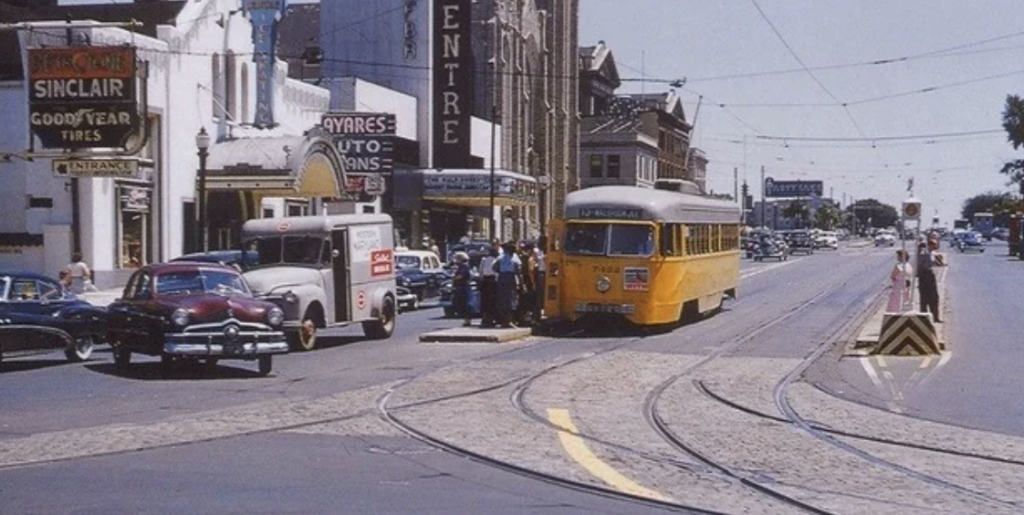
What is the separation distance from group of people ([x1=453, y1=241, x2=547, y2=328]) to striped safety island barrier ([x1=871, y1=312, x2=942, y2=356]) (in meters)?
7.23

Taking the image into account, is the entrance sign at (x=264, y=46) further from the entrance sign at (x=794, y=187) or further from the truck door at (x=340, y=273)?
the entrance sign at (x=794, y=187)

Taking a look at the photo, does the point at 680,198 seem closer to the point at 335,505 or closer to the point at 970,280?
the point at 335,505

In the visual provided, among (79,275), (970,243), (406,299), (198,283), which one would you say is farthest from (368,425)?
(970,243)

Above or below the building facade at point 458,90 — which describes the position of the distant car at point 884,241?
below

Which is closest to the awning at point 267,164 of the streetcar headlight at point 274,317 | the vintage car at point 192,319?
the vintage car at point 192,319

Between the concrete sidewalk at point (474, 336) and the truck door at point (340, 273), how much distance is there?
1719 millimetres

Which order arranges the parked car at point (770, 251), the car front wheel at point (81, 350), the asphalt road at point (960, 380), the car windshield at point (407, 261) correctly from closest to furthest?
the asphalt road at point (960, 380)
the car front wheel at point (81, 350)
the car windshield at point (407, 261)
the parked car at point (770, 251)

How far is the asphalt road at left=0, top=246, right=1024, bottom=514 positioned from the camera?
10.7 m

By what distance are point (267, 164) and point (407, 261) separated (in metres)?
6.15

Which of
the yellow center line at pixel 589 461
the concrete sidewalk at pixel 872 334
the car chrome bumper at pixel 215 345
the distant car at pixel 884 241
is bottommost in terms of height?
the distant car at pixel 884 241

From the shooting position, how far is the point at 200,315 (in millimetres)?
19734

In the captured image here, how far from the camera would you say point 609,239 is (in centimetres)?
2886

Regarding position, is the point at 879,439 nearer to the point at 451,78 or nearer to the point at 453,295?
the point at 453,295

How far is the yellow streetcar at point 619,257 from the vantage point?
28609 mm
